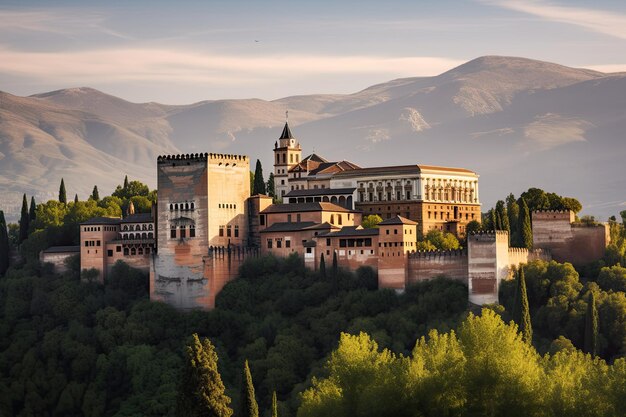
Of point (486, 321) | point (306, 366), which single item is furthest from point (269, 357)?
point (486, 321)

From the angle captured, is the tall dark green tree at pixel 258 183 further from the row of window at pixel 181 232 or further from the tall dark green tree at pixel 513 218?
the tall dark green tree at pixel 513 218

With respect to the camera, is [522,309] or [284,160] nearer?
[522,309]

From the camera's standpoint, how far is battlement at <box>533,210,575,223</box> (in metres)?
104

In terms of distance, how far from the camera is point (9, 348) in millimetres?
106562

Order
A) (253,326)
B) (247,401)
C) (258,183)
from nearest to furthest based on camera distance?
(247,401) < (253,326) < (258,183)

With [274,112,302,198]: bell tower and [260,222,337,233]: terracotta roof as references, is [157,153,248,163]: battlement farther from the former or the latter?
[274,112,302,198]: bell tower

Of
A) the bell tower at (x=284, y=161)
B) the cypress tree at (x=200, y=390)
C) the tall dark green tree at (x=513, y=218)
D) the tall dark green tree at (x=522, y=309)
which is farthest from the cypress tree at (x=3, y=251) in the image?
the cypress tree at (x=200, y=390)

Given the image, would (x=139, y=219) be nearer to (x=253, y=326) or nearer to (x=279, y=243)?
(x=279, y=243)

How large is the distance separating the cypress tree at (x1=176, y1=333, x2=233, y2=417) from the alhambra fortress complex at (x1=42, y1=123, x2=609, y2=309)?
23936 millimetres

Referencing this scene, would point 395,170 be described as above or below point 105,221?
above

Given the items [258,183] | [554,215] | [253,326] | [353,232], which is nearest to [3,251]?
[258,183]

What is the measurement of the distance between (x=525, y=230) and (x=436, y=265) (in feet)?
26.0

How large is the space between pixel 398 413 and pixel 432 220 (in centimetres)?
4812

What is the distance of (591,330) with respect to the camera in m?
91.4
